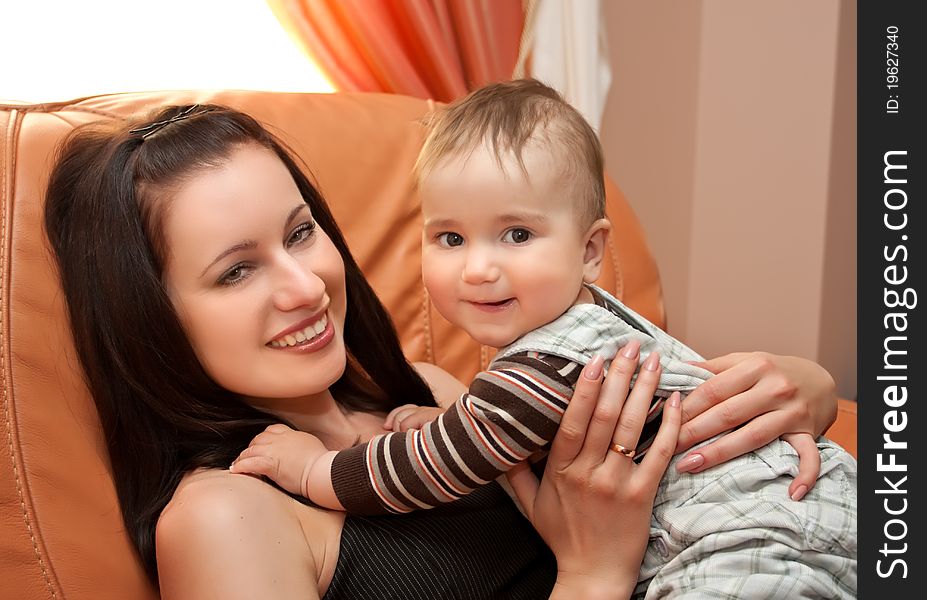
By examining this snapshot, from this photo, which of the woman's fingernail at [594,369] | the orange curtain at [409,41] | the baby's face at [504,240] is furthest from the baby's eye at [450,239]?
the orange curtain at [409,41]

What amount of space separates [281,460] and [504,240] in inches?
17.0

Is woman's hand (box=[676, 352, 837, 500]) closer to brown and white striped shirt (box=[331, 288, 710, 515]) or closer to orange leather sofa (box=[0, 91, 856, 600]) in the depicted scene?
brown and white striped shirt (box=[331, 288, 710, 515])

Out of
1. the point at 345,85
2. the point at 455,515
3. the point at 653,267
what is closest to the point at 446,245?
the point at 455,515

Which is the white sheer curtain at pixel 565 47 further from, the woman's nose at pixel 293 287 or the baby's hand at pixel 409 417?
the woman's nose at pixel 293 287

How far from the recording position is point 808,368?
1.47 metres

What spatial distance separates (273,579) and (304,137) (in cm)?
92

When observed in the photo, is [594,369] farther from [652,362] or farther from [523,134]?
[523,134]

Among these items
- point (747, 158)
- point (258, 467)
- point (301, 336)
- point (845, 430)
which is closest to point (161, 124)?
point (301, 336)

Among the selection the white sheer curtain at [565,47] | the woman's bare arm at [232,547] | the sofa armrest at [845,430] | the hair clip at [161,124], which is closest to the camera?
the woman's bare arm at [232,547]

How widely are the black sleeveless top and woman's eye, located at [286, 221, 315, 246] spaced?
1.32 ft

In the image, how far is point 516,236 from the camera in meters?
1.25

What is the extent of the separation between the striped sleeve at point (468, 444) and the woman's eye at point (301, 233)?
323mm

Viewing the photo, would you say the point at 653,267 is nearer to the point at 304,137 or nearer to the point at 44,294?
the point at 304,137

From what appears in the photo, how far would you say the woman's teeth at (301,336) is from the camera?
1305 millimetres
